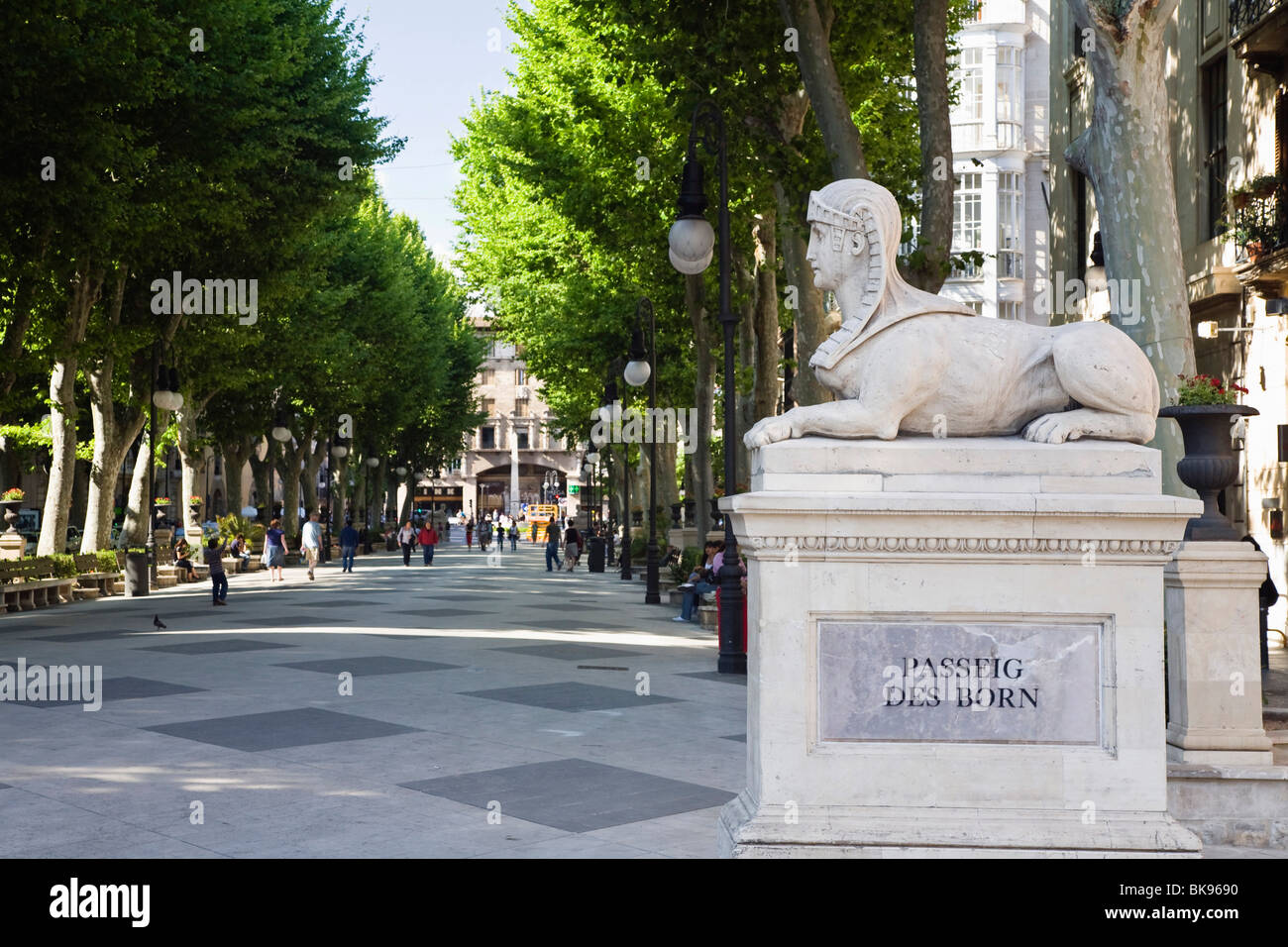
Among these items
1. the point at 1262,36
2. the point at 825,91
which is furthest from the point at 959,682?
the point at 1262,36

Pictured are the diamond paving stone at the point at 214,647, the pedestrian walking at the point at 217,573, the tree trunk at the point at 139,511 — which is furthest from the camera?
the tree trunk at the point at 139,511

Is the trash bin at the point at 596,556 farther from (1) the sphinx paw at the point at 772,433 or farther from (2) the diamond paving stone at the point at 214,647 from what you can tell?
(1) the sphinx paw at the point at 772,433

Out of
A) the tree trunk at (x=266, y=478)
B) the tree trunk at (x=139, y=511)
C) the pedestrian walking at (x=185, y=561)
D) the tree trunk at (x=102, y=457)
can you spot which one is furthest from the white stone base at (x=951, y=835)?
the tree trunk at (x=266, y=478)

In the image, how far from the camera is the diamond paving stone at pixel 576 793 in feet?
25.0

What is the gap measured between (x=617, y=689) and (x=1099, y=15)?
7.59m

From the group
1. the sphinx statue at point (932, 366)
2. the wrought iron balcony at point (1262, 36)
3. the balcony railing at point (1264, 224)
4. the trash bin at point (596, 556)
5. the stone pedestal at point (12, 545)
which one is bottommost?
the trash bin at point (596, 556)

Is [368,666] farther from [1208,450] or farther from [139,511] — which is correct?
[139,511]

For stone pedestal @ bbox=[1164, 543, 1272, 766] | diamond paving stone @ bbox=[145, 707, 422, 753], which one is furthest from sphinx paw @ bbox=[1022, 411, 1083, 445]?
diamond paving stone @ bbox=[145, 707, 422, 753]

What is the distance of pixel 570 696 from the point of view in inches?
507

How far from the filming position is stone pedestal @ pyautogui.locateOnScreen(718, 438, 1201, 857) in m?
5.23

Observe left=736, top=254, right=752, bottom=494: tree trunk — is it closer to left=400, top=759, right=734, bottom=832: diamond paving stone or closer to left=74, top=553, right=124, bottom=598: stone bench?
left=74, top=553, right=124, bottom=598: stone bench

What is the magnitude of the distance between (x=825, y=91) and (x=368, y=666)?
325 inches

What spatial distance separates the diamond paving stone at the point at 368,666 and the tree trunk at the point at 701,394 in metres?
16.6

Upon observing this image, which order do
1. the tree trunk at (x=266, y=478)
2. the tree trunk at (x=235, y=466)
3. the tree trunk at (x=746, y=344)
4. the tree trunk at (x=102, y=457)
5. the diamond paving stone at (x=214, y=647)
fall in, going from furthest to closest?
the tree trunk at (x=266, y=478) → the tree trunk at (x=235, y=466) → the tree trunk at (x=746, y=344) → the tree trunk at (x=102, y=457) → the diamond paving stone at (x=214, y=647)
